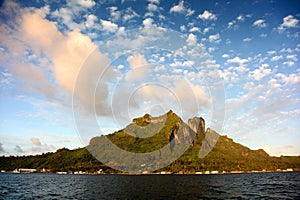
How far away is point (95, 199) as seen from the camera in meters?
74.5

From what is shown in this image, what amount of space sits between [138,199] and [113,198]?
8.11m

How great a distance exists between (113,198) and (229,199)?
32.9 meters

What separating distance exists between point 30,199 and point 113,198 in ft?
76.8

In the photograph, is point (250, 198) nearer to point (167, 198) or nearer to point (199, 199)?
point (199, 199)

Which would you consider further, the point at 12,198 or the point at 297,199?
the point at 12,198

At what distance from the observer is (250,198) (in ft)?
246

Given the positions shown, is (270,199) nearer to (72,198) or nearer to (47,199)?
(72,198)

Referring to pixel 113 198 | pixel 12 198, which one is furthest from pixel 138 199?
pixel 12 198

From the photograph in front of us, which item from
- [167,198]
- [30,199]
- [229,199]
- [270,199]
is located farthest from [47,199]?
[270,199]

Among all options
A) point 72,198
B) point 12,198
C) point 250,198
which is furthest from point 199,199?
point 12,198

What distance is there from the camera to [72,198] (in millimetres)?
77688

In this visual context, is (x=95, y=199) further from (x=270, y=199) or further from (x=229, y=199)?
(x=270, y=199)

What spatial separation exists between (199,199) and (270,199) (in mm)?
19720

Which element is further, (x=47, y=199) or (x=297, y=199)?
(x=47, y=199)
